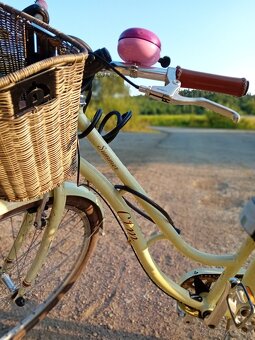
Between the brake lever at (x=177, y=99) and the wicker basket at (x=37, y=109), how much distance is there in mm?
233

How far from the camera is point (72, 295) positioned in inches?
81.8

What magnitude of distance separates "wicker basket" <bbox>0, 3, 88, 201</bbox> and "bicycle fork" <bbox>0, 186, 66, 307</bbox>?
0.92 ft

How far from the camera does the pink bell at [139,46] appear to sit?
1.10 metres

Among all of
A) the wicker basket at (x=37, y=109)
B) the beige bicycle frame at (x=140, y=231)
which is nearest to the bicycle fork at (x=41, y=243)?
the beige bicycle frame at (x=140, y=231)

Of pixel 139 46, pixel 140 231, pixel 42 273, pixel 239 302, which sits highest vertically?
pixel 139 46

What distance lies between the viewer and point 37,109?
92cm

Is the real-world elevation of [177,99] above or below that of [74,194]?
above

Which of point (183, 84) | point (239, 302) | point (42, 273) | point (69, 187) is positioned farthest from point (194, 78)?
point (42, 273)

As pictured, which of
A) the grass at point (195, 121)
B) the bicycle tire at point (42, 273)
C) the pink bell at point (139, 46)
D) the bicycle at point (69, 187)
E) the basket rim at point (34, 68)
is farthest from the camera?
the grass at point (195, 121)

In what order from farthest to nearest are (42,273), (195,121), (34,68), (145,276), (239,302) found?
(195,121)
(145,276)
(42,273)
(239,302)
(34,68)

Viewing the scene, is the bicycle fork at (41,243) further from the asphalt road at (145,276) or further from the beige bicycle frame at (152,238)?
the asphalt road at (145,276)

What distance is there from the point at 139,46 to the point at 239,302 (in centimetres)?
100

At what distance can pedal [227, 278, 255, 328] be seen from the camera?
141 cm

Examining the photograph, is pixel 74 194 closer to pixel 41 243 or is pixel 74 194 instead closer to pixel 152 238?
pixel 41 243
